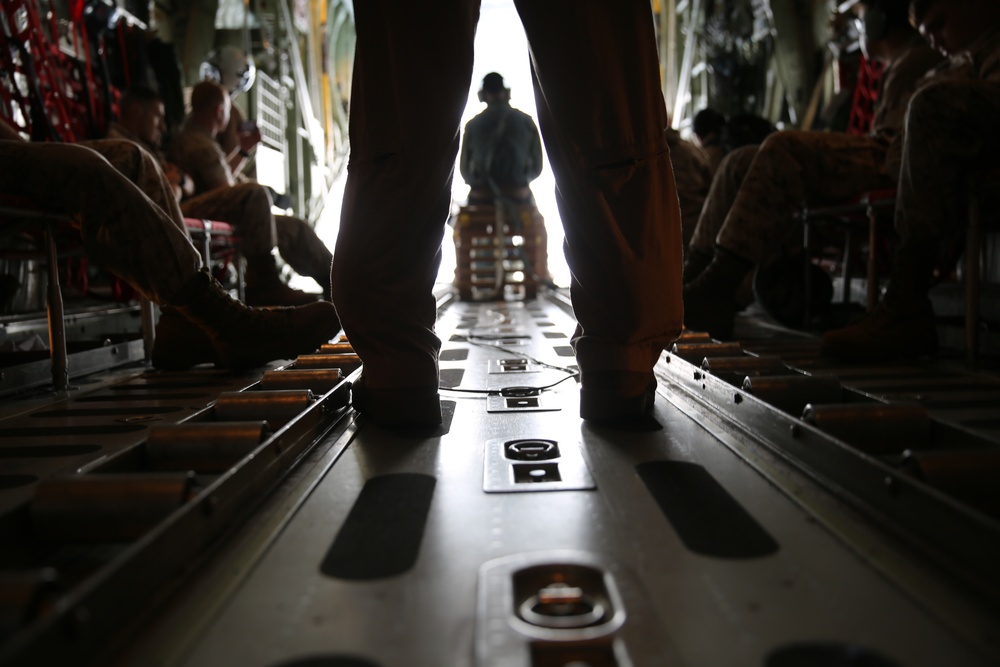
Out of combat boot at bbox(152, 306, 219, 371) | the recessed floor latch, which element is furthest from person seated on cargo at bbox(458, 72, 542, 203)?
the recessed floor latch

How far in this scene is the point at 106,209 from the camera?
6.40ft

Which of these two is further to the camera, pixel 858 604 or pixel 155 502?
pixel 155 502

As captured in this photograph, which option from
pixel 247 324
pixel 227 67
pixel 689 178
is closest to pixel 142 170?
pixel 247 324

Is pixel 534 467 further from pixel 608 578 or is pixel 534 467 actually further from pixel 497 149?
pixel 497 149

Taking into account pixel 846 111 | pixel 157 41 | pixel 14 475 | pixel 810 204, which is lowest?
pixel 14 475

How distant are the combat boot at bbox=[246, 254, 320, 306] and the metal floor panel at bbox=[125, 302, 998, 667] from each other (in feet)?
8.45

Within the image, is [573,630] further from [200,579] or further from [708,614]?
[200,579]

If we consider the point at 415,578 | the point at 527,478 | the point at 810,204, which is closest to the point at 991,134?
the point at 810,204

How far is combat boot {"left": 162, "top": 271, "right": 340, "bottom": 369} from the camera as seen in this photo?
82.7 inches

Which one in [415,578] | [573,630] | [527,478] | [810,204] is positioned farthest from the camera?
[810,204]

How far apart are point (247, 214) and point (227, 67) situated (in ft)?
13.7

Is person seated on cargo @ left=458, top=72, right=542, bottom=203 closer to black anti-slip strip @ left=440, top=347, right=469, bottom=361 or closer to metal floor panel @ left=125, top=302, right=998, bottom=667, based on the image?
black anti-slip strip @ left=440, top=347, right=469, bottom=361

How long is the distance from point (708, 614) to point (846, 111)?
538 cm

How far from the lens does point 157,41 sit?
6.17 meters
